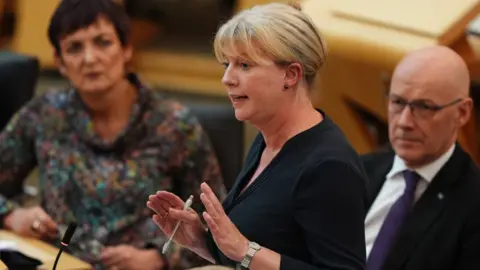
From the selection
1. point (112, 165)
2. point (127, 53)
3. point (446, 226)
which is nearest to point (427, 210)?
point (446, 226)

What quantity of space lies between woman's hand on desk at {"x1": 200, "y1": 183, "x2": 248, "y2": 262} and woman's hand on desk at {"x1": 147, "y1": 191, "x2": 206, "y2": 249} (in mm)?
130

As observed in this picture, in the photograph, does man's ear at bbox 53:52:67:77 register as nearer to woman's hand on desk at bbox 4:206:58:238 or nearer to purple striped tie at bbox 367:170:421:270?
woman's hand on desk at bbox 4:206:58:238

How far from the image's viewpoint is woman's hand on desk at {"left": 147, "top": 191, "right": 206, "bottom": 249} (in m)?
1.53

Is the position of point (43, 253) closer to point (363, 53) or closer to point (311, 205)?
point (311, 205)

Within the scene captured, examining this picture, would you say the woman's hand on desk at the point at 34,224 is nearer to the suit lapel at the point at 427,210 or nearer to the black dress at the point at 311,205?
the black dress at the point at 311,205

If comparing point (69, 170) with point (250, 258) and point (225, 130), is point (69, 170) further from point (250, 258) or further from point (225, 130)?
point (250, 258)

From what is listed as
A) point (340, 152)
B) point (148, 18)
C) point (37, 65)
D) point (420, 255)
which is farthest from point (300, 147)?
point (148, 18)

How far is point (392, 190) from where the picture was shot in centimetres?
209

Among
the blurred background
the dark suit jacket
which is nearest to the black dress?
the blurred background

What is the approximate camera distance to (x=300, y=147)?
1.51 metres

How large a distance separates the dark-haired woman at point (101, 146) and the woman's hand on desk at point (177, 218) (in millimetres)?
575

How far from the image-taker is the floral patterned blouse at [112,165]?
2.23m

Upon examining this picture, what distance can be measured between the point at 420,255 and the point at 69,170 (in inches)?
36.7

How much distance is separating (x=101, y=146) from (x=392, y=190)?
2.47 feet
